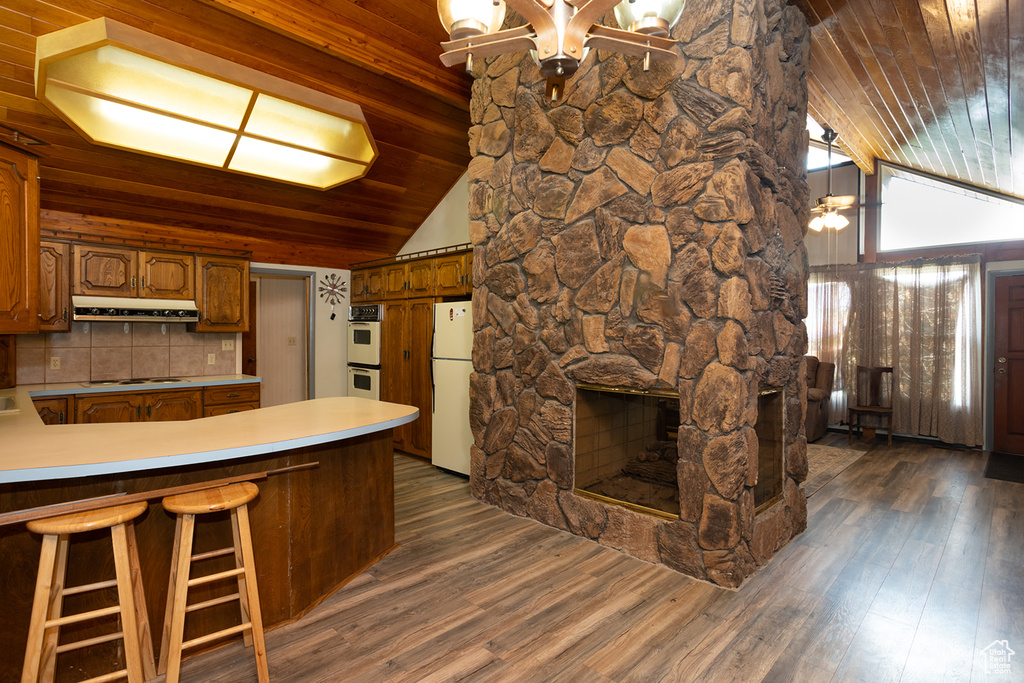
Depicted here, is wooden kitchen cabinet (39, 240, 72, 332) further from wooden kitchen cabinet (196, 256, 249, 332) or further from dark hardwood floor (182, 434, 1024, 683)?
dark hardwood floor (182, 434, 1024, 683)

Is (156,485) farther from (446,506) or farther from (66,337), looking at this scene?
(66,337)

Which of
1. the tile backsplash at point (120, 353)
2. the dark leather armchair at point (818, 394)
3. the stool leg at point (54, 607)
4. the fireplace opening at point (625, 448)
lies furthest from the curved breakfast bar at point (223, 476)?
the dark leather armchair at point (818, 394)

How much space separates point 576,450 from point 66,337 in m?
4.60

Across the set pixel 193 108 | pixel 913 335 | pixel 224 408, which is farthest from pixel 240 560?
pixel 913 335

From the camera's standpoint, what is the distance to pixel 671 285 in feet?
8.91

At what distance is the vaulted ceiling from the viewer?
2859 millimetres

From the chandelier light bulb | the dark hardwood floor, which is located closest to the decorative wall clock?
the dark hardwood floor

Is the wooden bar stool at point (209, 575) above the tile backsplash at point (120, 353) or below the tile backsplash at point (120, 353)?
below

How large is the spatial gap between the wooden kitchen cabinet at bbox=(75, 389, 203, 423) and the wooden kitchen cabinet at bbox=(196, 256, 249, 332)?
29.0 inches

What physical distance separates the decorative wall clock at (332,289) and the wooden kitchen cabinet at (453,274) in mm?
2037

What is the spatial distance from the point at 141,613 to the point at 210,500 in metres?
0.56

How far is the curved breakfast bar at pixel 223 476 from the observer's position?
173cm

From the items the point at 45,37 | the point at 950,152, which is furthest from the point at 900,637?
the point at 45,37

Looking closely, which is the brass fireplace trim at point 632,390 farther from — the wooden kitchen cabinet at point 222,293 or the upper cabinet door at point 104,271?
the upper cabinet door at point 104,271
